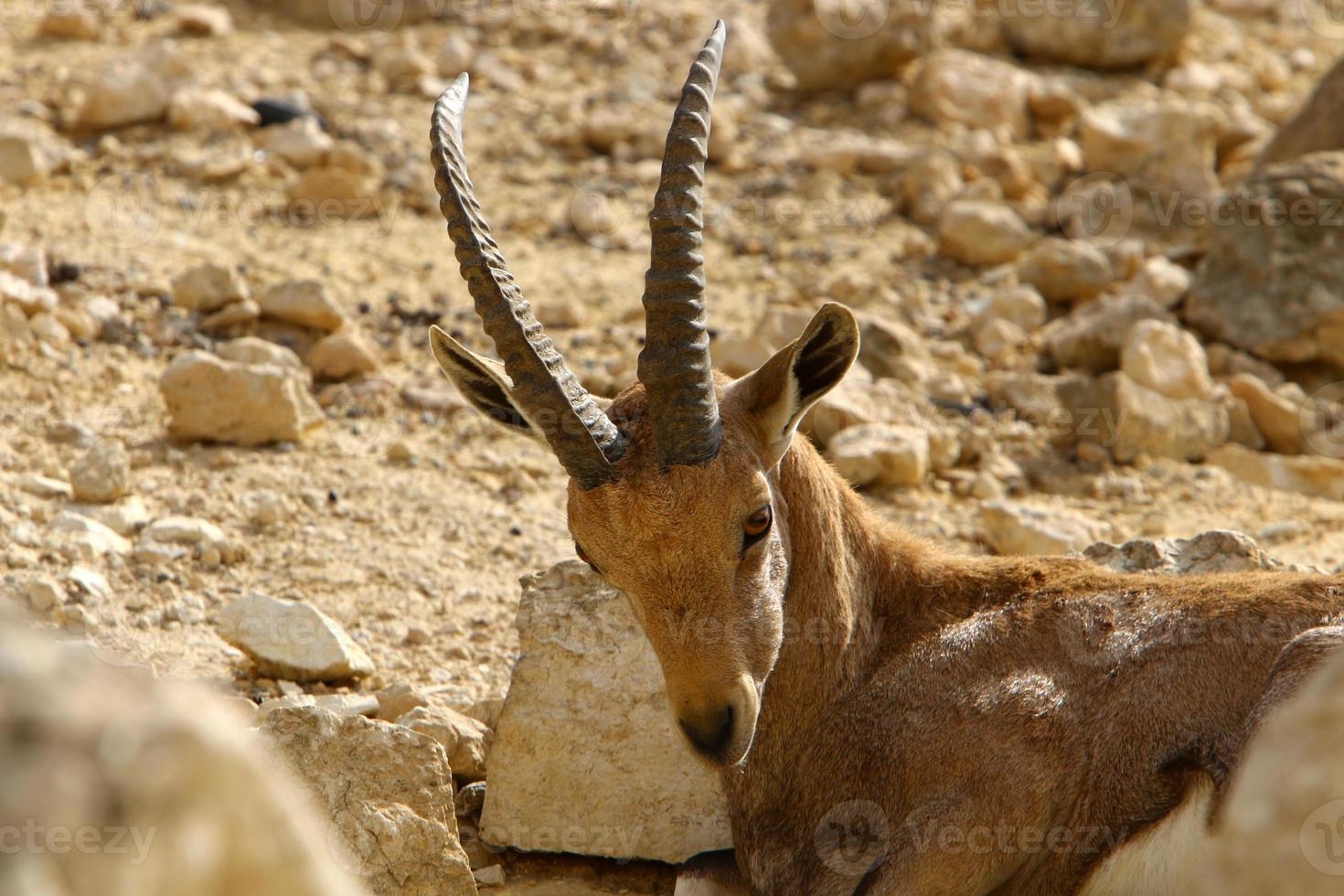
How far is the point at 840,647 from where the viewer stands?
596 cm

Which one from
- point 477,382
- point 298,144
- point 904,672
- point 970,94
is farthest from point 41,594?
point 970,94

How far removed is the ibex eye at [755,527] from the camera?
5484 mm

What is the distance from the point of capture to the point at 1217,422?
1116 cm

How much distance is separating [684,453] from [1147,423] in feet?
22.0

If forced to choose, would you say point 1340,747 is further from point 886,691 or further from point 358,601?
point 358,601

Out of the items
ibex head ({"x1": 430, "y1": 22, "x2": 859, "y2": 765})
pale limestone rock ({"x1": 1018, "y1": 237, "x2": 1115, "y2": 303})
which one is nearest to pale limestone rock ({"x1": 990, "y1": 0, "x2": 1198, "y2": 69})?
pale limestone rock ({"x1": 1018, "y1": 237, "x2": 1115, "y2": 303})

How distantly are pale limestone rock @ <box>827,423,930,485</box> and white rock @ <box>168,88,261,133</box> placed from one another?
748 centimetres

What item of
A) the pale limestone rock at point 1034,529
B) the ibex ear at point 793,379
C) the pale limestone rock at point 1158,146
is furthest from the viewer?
the pale limestone rock at point 1158,146

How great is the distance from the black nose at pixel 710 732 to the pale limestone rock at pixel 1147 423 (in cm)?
671

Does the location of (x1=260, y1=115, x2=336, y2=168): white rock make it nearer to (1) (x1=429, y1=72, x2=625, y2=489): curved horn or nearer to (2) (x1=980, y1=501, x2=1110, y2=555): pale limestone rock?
(2) (x1=980, y1=501, x2=1110, y2=555): pale limestone rock

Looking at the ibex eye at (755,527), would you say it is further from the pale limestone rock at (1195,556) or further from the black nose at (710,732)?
the pale limestone rock at (1195,556)

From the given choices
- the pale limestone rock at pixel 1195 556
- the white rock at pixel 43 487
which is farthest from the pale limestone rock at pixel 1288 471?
the white rock at pixel 43 487

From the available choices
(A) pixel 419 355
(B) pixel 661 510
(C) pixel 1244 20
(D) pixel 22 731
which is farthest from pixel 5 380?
(C) pixel 1244 20

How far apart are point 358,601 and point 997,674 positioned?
403 cm
